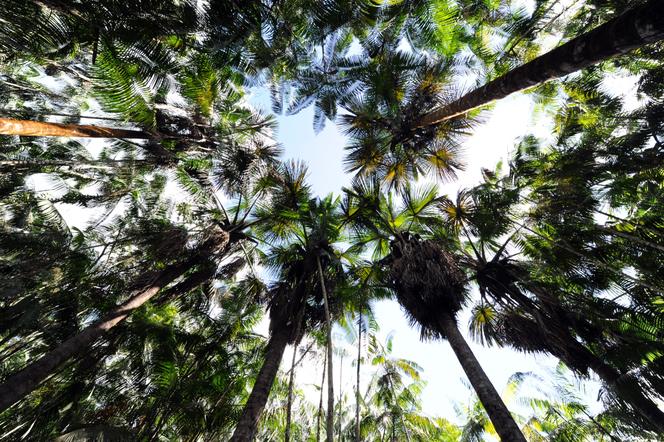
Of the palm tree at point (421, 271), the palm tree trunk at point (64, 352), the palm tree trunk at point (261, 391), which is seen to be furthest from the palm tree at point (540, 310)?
the palm tree trunk at point (64, 352)

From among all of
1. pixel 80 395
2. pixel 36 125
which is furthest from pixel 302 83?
pixel 80 395

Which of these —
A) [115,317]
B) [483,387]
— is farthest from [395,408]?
[115,317]

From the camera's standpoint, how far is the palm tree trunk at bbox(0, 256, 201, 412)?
3898 millimetres

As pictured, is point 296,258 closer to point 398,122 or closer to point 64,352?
point 398,122

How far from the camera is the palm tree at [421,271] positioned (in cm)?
578

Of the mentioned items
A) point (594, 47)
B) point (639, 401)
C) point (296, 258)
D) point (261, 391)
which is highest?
point (296, 258)

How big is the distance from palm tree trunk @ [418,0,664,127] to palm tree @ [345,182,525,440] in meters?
3.85

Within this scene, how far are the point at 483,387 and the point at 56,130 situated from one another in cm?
825

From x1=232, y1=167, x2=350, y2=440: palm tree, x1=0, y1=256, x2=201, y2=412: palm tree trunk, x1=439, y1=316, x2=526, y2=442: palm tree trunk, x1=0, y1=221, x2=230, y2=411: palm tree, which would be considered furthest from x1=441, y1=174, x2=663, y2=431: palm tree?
x1=0, y1=256, x2=201, y2=412: palm tree trunk

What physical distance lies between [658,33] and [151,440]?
29.8 feet

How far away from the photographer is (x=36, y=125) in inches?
152

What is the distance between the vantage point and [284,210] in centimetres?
845

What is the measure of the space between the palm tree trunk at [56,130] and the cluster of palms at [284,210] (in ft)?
0.17

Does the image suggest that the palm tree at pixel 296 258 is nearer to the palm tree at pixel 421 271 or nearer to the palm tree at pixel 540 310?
the palm tree at pixel 421 271
